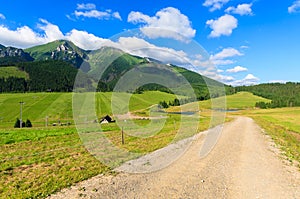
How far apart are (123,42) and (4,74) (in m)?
211

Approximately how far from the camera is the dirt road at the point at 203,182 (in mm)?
8727

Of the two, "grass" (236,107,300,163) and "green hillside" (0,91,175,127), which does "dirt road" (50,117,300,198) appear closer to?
"grass" (236,107,300,163)

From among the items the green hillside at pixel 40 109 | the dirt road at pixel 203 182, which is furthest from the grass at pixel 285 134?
the green hillside at pixel 40 109

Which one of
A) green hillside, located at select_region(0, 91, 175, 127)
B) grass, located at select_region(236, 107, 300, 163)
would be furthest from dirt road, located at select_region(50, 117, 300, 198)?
green hillside, located at select_region(0, 91, 175, 127)

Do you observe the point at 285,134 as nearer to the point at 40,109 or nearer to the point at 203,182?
the point at 203,182

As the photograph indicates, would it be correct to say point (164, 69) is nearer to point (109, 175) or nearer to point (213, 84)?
point (213, 84)

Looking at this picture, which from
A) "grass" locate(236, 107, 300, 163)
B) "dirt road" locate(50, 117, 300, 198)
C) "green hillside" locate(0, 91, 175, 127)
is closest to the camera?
"dirt road" locate(50, 117, 300, 198)

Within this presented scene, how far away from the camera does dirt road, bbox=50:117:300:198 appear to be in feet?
28.6

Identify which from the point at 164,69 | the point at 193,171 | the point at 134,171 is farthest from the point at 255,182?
the point at 164,69

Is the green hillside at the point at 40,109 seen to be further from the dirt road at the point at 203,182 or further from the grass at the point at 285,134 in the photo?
the dirt road at the point at 203,182

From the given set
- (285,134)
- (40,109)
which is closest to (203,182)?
(285,134)

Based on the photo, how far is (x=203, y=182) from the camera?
1012cm

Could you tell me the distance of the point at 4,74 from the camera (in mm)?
187375

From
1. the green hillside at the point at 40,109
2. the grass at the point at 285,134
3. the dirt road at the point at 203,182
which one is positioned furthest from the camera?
the green hillside at the point at 40,109
